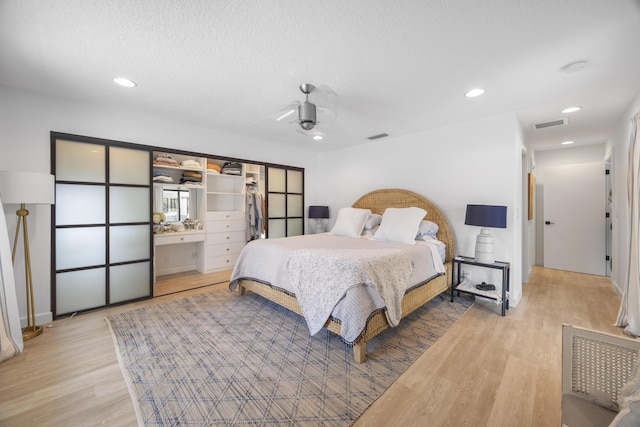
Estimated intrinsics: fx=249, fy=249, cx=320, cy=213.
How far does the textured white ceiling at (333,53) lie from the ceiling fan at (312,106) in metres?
0.11

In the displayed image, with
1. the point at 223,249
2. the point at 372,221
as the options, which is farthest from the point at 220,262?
the point at 372,221

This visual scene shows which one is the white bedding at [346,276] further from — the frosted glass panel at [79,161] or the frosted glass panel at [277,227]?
the frosted glass panel at [79,161]

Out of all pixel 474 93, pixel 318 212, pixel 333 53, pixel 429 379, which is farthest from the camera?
pixel 318 212

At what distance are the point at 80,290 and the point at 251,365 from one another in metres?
2.49

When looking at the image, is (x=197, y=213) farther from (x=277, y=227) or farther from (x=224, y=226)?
(x=277, y=227)

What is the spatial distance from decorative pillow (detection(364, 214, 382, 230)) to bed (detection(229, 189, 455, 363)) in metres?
0.22

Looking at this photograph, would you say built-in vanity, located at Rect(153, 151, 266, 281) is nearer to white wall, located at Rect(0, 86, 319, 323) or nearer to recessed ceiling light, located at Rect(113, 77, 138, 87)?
white wall, located at Rect(0, 86, 319, 323)

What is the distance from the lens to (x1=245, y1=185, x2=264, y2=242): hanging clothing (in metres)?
4.96

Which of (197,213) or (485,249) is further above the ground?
(197,213)

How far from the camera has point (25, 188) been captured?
90.6 inches

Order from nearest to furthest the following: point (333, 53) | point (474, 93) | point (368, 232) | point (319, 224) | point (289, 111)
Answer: point (333, 53)
point (289, 111)
point (474, 93)
point (368, 232)
point (319, 224)

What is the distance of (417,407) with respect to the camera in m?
1.57

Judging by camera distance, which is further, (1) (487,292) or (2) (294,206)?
(2) (294,206)

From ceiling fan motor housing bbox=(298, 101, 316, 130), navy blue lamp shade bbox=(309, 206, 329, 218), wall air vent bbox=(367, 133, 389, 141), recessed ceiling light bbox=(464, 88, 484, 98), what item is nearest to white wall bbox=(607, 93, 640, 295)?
recessed ceiling light bbox=(464, 88, 484, 98)
